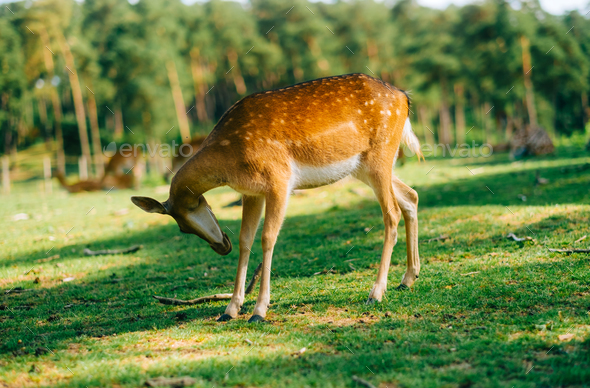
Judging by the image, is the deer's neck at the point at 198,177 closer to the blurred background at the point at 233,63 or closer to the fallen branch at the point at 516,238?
the fallen branch at the point at 516,238

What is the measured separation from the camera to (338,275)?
6.48 meters

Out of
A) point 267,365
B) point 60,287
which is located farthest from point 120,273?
point 267,365

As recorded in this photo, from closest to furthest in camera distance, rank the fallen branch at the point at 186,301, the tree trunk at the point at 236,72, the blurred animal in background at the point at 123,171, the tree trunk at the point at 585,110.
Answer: the fallen branch at the point at 186,301 < the blurred animal in background at the point at 123,171 < the tree trunk at the point at 585,110 < the tree trunk at the point at 236,72

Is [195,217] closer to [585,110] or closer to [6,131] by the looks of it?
[585,110]

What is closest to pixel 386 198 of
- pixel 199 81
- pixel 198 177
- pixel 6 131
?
pixel 198 177

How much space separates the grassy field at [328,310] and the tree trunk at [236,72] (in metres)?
46.2

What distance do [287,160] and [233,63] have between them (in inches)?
2019

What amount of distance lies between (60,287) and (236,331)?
352 centimetres

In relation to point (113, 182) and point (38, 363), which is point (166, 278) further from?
point (113, 182)

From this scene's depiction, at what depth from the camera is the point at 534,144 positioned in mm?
20297

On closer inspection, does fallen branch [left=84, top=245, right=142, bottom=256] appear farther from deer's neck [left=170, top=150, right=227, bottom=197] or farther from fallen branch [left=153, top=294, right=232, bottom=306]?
deer's neck [left=170, top=150, right=227, bottom=197]

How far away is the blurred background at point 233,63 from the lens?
3278 cm

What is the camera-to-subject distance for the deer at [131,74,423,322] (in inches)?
205

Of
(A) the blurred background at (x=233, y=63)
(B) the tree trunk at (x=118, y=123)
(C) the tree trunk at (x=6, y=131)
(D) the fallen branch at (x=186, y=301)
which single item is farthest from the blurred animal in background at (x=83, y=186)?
(B) the tree trunk at (x=118, y=123)
